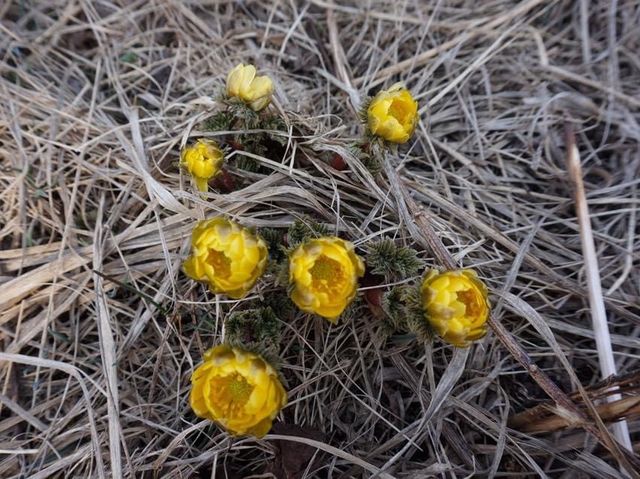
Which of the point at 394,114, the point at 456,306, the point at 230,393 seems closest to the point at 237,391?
the point at 230,393

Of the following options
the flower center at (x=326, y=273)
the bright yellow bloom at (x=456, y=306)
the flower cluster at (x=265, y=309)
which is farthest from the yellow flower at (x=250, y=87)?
the bright yellow bloom at (x=456, y=306)

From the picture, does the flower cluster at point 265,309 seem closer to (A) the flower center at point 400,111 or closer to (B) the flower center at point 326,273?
(B) the flower center at point 326,273

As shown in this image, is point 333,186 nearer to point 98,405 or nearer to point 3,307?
point 98,405

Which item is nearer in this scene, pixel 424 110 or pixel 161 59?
pixel 424 110

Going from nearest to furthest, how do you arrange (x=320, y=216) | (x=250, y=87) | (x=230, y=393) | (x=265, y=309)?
(x=230, y=393)
(x=265, y=309)
(x=250, y=87)
(x=320, y=216)

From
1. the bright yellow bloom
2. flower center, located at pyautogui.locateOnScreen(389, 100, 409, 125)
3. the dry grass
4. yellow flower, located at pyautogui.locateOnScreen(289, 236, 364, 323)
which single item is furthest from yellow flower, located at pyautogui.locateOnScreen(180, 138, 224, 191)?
the bright yellow bloom

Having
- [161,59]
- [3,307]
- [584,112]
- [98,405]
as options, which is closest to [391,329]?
[98,405]

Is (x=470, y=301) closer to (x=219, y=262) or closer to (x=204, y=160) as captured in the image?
(x=219, y=262)
